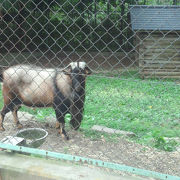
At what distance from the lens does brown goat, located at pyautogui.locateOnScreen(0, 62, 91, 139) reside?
163 inches

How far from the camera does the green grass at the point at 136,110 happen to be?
4.31m

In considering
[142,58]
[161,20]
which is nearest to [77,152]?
[142,58]

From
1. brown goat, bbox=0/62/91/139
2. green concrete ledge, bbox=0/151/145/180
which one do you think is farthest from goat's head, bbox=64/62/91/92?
green concrete ledge, bbox=0/151/145/180

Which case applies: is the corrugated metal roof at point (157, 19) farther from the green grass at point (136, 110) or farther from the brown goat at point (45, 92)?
the brown goat at point (45, 92)

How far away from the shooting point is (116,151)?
143 inches

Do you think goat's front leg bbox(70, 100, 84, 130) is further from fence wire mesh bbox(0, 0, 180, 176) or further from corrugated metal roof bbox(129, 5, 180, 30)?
corrugated metal roof bbox(129, 5, 180, 30)

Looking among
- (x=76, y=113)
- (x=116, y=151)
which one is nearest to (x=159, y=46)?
(x=76, y=113)

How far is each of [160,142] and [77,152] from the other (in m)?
1.22

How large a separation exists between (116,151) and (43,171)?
1909 mm

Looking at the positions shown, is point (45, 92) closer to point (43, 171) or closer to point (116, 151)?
point (116, 151)

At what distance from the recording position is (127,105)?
5.72 meters

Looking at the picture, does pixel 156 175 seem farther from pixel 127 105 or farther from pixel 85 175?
pixel 127 105

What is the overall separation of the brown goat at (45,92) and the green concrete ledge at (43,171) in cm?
198

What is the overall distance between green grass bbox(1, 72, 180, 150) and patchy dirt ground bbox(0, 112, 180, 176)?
0.70 feet
